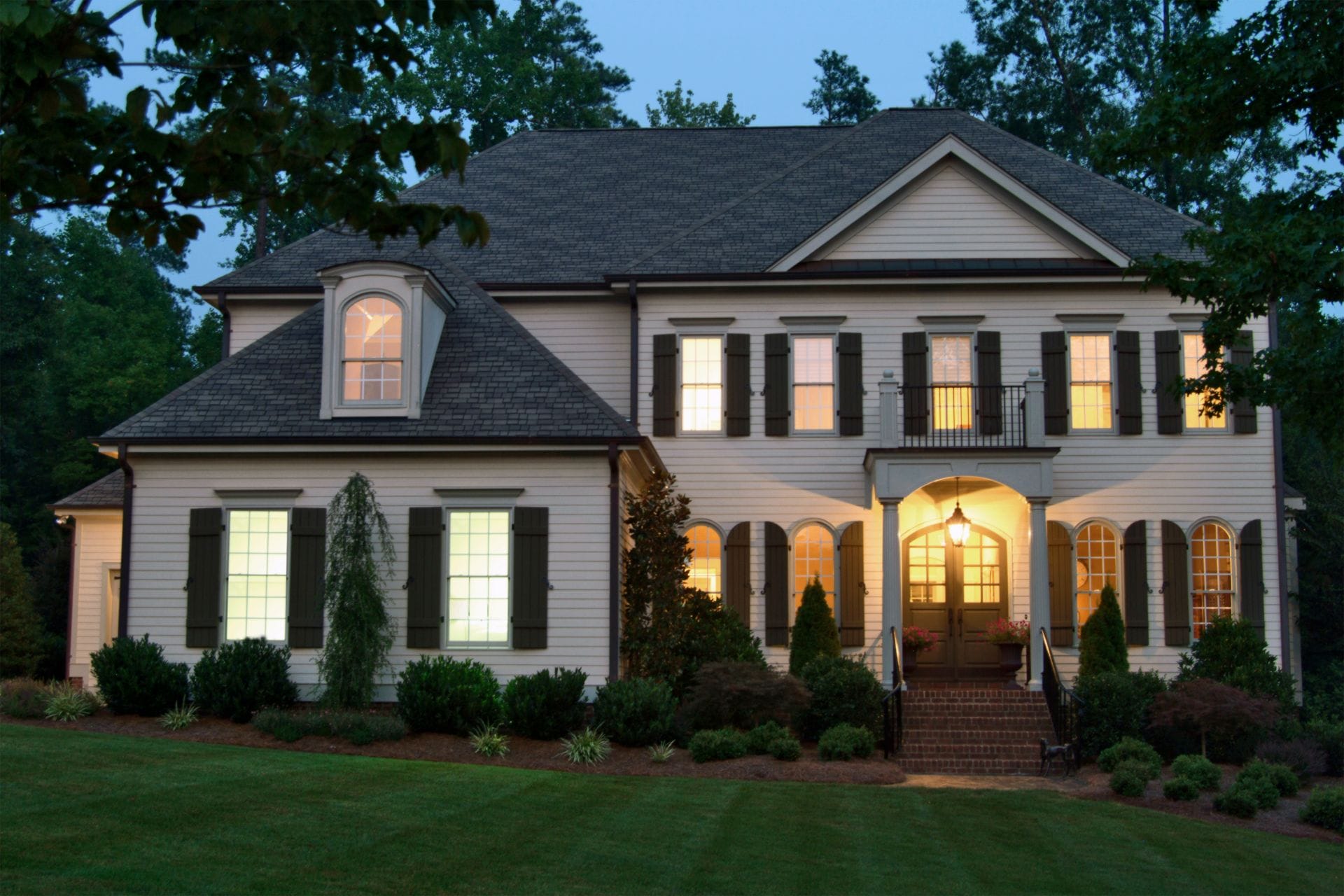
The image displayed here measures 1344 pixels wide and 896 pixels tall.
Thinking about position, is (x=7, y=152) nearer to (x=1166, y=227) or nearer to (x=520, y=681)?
(x=520, y=681)

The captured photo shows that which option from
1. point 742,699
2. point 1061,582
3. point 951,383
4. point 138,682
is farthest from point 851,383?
point 138,682

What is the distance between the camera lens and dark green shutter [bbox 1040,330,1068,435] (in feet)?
74.1

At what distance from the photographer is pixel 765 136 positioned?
28.7 m

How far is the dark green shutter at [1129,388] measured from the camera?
889 inches

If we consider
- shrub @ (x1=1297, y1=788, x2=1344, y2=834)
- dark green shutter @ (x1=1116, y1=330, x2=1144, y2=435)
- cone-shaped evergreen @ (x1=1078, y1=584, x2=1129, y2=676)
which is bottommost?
shrub @ (x1=1297, y1=788, x2=1344, y2=834)

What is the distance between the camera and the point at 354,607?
18.3 metres

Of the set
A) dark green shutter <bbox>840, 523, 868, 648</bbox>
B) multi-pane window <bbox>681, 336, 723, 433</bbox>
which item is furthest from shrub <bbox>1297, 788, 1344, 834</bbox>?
multi-pane window <bbox>681, 336, 723, 433</bbox>

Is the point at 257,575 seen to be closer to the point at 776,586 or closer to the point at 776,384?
the point at 776,586

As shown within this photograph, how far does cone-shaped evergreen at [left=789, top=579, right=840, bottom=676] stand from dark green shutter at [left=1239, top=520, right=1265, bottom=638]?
20.4ft

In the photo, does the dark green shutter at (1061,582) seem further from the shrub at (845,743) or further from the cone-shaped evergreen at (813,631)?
the shrub at (845,743)

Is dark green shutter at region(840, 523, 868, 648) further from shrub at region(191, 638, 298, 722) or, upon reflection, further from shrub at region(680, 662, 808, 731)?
shrub at region(191, 638, 298, 722)

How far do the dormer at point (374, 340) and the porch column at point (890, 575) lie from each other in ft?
22.1

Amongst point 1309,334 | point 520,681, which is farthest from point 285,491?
point 1309,334

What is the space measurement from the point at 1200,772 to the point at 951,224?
967 centimetres
